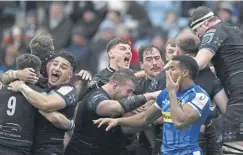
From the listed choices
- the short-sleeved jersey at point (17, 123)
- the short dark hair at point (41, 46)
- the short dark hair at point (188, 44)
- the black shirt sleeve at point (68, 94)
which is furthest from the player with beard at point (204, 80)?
the short-sleeved jersey at point (17, 123)

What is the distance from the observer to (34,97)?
11.2 meters

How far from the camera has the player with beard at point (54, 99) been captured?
11281 millimetres

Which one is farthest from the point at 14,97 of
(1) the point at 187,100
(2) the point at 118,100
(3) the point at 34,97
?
(1) the point at 187,100

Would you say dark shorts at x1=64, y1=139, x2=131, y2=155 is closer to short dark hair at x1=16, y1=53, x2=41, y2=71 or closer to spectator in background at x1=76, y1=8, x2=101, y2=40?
short dark hair at x1=16, y1=53, x2=41, y2=71

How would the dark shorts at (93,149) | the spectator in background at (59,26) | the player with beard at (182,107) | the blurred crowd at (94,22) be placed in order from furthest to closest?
the spectator in background at (59,26) < the blurred crowd at (94,22) < the dark shorts at (93,149) < the player with beard at (182,107)

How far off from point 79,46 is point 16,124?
858 cm

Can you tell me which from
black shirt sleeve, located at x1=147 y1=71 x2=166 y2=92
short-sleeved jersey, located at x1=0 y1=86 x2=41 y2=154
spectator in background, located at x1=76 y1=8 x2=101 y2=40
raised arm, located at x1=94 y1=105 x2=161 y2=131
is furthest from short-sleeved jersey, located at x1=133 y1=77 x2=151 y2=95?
spectator in background, located at x1=76 y1=8 x2=101 y2=40

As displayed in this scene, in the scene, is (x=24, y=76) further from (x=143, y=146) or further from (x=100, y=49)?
(x=100, y=49)

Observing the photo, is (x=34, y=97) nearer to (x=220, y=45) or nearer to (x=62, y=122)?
(x=62, y=122)

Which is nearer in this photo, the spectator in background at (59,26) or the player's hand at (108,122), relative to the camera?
the player's hand at (108,122)

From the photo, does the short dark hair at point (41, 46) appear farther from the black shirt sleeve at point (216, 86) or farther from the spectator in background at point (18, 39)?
the spectator in background at point (18, 39)

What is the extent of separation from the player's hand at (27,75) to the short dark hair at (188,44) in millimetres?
1971

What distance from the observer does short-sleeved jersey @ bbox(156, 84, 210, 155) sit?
415 inches

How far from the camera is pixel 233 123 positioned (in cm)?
1142
